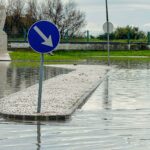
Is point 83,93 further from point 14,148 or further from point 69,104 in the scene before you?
point 14,148

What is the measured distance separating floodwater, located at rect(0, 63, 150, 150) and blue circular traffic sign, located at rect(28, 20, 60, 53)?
1.59 m

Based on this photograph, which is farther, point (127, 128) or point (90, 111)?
point (90, 111)

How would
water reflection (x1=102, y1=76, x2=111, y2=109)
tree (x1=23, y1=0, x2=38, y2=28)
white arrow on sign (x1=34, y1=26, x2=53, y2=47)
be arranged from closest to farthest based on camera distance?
white arrow on sign (x1=34, y1=26, x2=53, y2=47) < water reflection (x1=102, y1=76, x2=111, y2=109) < tree (x1=23, y1=0, x2=38, y2=28)

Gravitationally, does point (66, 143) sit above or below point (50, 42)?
below

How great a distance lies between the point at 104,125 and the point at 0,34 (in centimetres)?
3641

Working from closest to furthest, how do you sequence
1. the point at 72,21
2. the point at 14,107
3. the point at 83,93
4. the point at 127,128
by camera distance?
the point at 127,128, the point at 14,107, the point at 83,93, the point at 72,21

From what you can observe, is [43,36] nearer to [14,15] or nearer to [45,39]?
[45,39]

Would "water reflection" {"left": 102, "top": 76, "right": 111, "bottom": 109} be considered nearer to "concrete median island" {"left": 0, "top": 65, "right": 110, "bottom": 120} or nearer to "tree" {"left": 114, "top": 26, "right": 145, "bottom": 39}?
"concrete median island" {"left": 0, "top": 65, "right": 110, "bottom": 120}

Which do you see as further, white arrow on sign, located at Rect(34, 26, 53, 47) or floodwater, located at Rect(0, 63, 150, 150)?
white arrow on sign, located at Rect(34, 26, 53, 47)

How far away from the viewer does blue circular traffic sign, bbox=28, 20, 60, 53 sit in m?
13.2

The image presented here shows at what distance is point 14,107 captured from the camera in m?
14.3

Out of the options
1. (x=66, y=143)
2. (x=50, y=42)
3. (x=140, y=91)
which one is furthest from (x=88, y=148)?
(x=140, y=91)

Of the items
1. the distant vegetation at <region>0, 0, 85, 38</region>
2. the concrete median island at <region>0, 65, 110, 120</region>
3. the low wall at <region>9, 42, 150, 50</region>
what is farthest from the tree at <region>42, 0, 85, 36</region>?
the concrete median island at <region>0, 65, 110, 120</region>

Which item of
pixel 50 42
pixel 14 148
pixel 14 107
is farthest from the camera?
pixel 14 107
